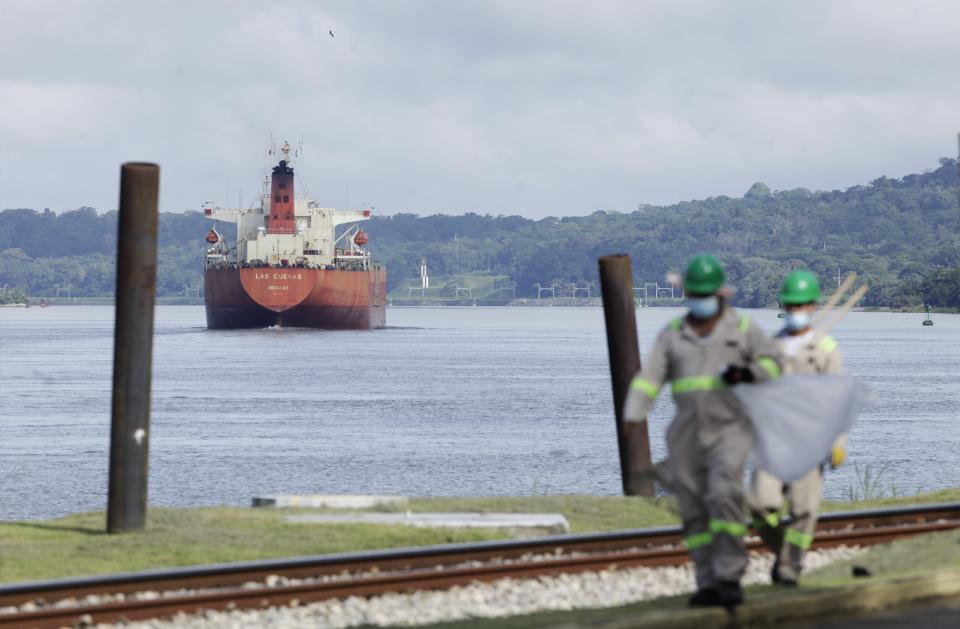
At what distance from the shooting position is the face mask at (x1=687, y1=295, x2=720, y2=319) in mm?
8625

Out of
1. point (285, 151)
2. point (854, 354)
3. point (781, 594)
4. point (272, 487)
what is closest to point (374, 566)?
point (781, 594)

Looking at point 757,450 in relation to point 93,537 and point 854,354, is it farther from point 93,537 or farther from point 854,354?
point 854,354

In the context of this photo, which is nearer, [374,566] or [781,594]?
[781,594]

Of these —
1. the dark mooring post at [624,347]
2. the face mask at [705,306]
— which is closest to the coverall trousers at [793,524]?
the face mask at [705,306]

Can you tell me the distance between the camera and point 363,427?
143ft

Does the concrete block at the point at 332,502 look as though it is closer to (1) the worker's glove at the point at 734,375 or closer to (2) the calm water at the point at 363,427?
(1) the worker's glove at the point at 734,375

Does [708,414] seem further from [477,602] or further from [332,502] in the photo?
[332,502]

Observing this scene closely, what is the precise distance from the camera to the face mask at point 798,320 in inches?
405

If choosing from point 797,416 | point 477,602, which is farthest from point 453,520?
point 797,416

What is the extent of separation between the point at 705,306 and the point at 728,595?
60.7 inches

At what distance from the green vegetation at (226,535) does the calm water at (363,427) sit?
12.1m

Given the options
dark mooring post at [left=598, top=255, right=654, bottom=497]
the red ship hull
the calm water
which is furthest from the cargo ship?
dark mooring post at [left=598, top=255, right=654, bottom=497]

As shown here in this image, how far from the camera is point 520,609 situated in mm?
10031

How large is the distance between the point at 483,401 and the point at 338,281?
5710 centimetres
